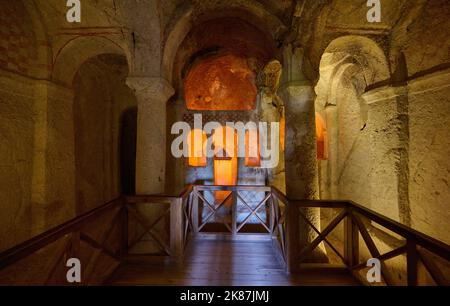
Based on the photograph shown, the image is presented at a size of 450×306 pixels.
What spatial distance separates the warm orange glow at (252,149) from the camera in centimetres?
976

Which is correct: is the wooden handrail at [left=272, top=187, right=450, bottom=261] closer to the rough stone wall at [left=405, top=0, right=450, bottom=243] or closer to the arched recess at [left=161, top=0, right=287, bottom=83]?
the rough stone wall at [left=405, top=0, right=450, bottom=243]

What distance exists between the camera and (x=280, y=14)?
455 centimetres

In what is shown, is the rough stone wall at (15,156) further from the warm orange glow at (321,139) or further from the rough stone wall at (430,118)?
the warm orange glow at (321,139)

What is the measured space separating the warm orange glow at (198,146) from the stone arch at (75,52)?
17.0ft

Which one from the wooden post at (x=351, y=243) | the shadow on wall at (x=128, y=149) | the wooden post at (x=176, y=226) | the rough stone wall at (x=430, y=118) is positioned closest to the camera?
the wooden post at (x=351, y=243)

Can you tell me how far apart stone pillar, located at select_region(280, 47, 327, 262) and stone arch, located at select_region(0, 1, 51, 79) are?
4852 millimetres

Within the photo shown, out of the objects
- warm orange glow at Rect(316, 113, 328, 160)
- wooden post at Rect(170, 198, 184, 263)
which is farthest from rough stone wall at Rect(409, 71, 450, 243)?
wooden post at Rect(170, 198, 184, 263)

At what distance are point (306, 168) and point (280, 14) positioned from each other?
3.10 metres

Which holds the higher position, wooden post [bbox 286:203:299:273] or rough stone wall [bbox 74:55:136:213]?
rough stone wall [bbox 74:55:136:213]

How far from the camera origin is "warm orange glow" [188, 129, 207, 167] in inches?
385

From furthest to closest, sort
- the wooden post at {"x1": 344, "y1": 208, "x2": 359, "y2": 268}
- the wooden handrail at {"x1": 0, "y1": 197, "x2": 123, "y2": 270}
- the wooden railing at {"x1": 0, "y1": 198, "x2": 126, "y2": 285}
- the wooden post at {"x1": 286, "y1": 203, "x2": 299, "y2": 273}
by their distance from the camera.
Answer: the wooden post at {"x1": 286, "y1": 203, "x2": 299, "y2": 273} < the wooden post at {"x1": 344, "y1": 208, "x2": 359, "y2": 268} < the wooden railing at {"x1": 0, "y1": 198, "x2": 126, "y2": 285} < the wooden handrail at {"x1": 0, "y1": 197, "x2": 123, "y2": 270}

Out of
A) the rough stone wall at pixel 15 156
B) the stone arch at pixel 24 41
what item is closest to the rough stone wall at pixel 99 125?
the stone arch at pixel 24 41

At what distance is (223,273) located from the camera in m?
3.55
